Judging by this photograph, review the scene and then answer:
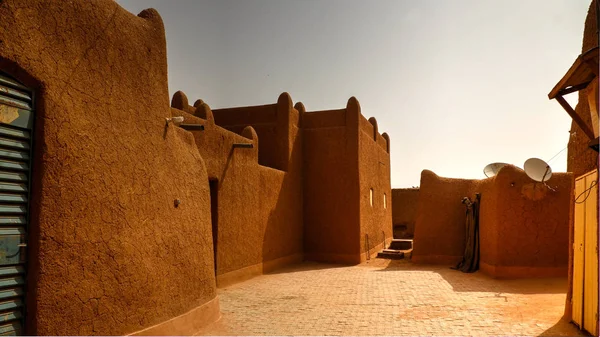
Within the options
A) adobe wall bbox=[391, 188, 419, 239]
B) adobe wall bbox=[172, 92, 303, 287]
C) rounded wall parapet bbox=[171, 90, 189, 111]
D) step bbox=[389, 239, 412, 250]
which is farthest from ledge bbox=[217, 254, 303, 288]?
adobe wall bbox=[391, 188, 419, 239]

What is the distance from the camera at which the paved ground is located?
7395 mm

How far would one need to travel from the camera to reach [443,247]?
16.1m

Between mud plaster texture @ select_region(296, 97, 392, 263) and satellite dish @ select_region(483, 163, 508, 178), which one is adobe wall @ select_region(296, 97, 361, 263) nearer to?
mud plaster texture @ select_region(296, 97, 392, 263)

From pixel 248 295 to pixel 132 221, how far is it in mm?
5306

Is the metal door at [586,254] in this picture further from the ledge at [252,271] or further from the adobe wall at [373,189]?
the adobe wall at [373,189]

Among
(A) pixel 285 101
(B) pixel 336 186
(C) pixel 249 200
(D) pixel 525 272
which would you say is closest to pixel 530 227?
(D) pixel 525 272

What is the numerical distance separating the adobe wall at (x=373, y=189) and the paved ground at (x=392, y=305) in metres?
4.04

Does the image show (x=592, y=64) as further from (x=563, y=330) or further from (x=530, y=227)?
(x=530, y=227)

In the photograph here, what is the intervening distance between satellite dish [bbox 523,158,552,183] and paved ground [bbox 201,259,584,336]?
2.69 m

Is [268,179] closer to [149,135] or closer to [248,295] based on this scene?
[248,295]

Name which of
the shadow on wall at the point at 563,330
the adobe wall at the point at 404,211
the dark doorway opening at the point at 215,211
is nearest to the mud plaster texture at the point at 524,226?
the shadow on wall at the point at 563,330

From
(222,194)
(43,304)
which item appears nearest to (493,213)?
(222,194)

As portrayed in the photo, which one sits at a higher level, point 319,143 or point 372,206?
point 319,143

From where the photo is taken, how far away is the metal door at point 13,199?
4102 millimetres
